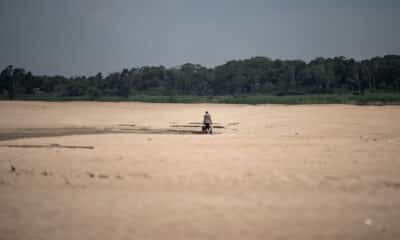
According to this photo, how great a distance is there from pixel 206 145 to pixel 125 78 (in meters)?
64.5

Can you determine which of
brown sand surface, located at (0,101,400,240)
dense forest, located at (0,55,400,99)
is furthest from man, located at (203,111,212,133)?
dense forest, located at (0,55,400,99)

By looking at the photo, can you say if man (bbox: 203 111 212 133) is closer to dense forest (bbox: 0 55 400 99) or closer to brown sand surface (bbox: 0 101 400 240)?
brown sand surface (bbox: 0 101 400 240)

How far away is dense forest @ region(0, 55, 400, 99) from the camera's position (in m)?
51.7

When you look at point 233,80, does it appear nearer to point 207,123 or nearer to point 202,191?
point 207,123

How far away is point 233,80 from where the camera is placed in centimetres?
6869

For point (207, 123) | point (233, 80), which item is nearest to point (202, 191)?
point (207, 123)

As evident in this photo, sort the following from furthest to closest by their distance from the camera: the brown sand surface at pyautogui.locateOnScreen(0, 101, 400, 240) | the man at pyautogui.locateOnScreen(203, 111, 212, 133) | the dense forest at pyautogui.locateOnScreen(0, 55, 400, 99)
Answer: the dense forest at pyautogui.locateOnScreen(0, 55, 400, 99) → the man at pyautogui.locateOnScreen(203, 111, 212, 133) → the brown sand surface at pyautogui.locateOnScreen(0, 101, 400, 240)

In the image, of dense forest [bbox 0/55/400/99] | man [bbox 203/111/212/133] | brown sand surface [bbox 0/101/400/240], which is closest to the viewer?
brown sand surface [bbox 0/101/400/240]

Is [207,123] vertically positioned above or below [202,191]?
above

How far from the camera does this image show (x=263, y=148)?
905 centimetres

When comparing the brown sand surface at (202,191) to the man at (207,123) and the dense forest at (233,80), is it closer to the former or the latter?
the man at (207,123)

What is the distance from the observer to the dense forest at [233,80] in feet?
170

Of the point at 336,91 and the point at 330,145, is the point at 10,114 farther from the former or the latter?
the point at 336,91

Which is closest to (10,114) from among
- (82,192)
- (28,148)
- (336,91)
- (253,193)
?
(28,148)
